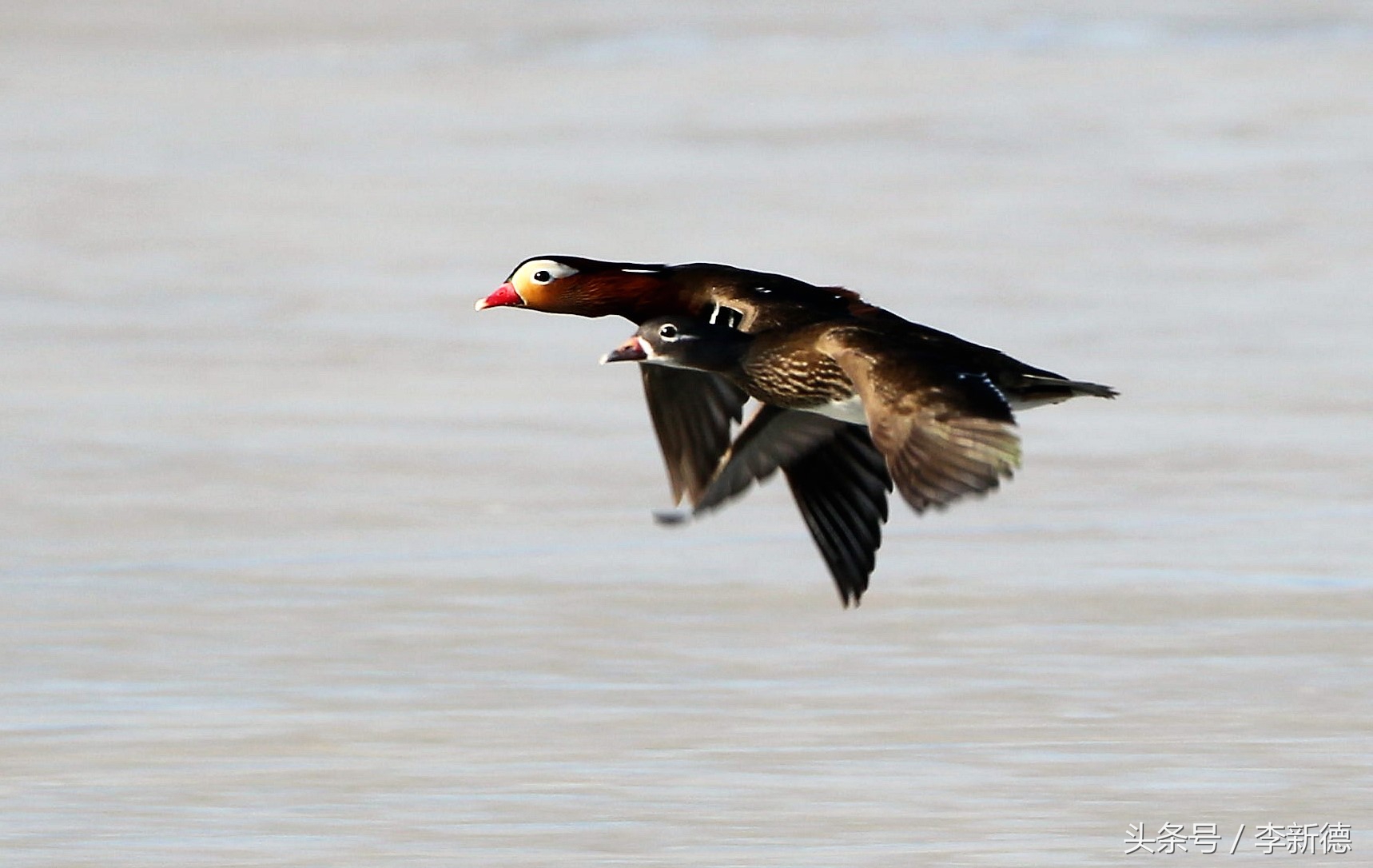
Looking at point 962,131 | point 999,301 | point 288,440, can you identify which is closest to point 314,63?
point 962,131

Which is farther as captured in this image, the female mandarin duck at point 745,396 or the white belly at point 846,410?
the female mandarin duck at point 745,396

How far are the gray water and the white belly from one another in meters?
0.70

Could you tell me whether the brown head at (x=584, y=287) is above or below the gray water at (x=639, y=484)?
above

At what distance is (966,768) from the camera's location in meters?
7.34

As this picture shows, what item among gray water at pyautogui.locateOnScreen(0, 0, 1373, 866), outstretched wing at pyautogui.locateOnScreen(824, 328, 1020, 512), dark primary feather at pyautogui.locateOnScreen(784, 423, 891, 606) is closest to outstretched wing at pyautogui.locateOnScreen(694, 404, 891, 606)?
dark primary feather at pyautogui.locateOnScreen(784, 423, 891, 606)

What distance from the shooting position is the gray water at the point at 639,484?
23.8 ft

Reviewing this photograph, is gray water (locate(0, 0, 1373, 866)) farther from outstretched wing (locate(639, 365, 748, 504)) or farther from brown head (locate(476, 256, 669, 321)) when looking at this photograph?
brown head (locate(476, 256, 669, 321))

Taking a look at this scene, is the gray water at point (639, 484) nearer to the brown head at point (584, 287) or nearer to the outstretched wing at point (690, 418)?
the outstretched wing at point (690, 418)

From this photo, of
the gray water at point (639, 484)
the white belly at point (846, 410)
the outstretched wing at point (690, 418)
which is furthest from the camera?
the outstretched wing at point (690, 418)

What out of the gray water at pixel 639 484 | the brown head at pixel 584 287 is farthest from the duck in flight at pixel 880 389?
the gray water at pixel 639 484

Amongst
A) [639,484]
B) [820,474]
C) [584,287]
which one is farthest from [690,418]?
[639,484]

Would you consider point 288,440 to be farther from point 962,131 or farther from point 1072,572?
point 962,131

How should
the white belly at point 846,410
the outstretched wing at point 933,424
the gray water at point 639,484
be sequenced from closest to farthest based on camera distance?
1. the outstretched wing at point 933,424
2. the gray water at point 639,484
3. the white belly at point 846,410

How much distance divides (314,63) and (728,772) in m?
15.2
